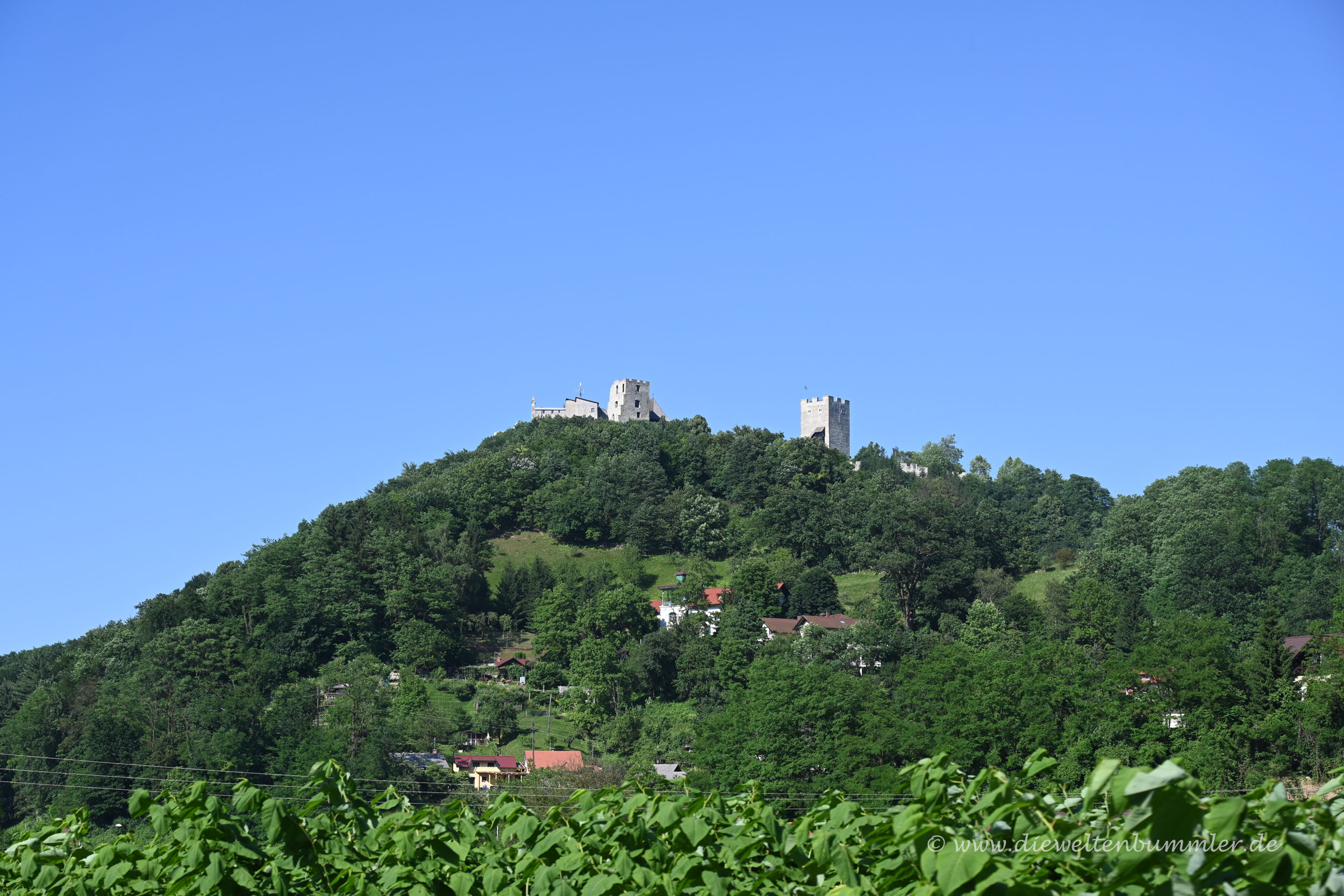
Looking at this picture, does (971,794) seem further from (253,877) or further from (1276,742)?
(1276,742)

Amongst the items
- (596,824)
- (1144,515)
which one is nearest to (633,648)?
(1144,515)

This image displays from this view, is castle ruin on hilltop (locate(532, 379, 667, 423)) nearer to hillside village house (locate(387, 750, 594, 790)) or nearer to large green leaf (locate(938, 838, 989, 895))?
hillside village house (locate(387, 750, 594, 790))

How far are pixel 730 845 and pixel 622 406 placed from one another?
122 metres

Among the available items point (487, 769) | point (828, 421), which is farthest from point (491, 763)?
point (828, 421)

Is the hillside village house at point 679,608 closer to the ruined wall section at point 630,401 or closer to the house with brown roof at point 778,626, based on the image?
the house with brown roof at point 778,626

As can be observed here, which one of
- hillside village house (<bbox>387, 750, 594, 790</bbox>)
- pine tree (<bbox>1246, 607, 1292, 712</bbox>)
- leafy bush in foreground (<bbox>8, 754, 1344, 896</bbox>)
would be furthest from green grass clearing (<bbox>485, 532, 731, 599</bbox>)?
leafy bush in foreground (<bbox>8, 754, 1344, 896</bbox>)

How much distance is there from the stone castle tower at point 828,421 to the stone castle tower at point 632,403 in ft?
46.5

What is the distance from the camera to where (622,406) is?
12812 centimetres

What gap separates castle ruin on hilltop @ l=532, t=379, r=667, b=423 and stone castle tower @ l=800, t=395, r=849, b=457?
1433 cm

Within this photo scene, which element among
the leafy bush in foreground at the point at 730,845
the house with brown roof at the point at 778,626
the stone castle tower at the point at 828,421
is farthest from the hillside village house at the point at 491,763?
the stone castle tower at the point at 828,421

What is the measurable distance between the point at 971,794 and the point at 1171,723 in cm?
4283

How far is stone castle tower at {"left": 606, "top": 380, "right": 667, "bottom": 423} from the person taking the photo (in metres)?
128

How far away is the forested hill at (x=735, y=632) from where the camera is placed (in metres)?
44.5

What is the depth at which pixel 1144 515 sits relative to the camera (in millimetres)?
82812
